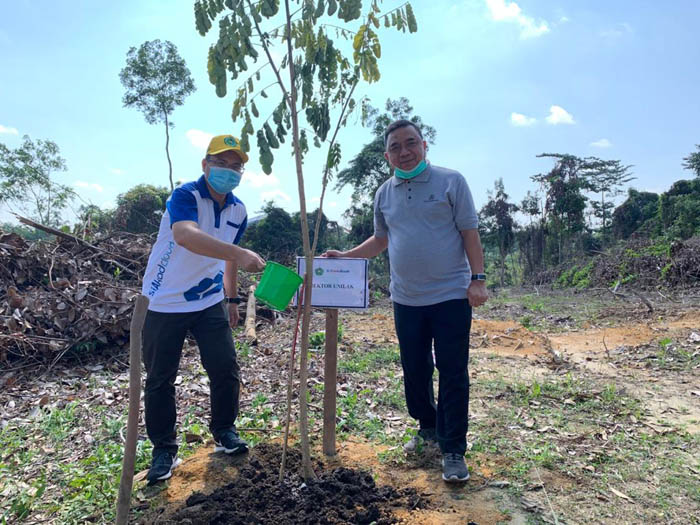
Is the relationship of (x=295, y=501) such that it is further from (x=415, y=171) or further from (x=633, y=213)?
(x=633, y=213)

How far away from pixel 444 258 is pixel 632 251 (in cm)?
1582

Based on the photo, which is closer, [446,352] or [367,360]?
[446,352]

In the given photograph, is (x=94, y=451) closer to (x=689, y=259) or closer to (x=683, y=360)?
(x=683, y=360)

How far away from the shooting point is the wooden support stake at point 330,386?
9.50 ft

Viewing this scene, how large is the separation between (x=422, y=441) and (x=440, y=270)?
114 centimetres

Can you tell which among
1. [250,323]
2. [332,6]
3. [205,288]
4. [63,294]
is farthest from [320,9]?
[250,323]

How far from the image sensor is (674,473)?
9.02ft

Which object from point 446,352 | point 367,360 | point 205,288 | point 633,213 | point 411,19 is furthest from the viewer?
point 633,213

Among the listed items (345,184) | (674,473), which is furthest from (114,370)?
(345,184)

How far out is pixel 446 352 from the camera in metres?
2.69

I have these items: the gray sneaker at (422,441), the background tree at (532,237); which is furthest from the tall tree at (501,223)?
the gray sneaker at (422,441)

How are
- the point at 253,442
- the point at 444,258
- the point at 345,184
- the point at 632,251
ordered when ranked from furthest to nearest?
the point at 345,184 < the point at 632,251 < the point at 253,442 < the point at 444,258

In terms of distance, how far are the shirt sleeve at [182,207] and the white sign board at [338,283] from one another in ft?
2.12

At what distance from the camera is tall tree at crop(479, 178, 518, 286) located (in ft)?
78.1
